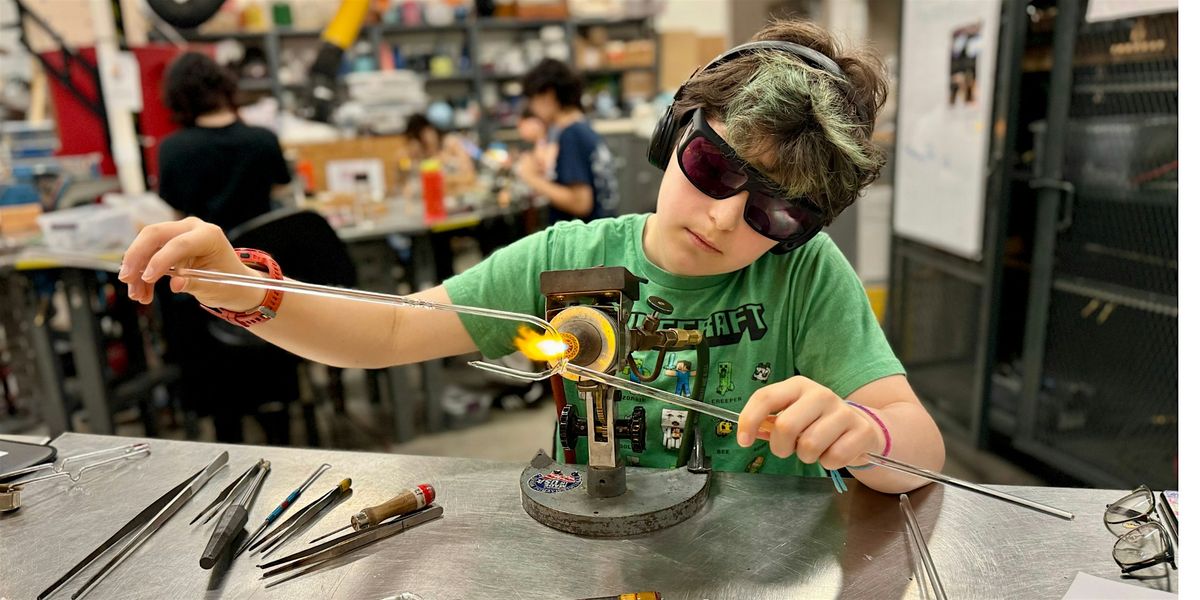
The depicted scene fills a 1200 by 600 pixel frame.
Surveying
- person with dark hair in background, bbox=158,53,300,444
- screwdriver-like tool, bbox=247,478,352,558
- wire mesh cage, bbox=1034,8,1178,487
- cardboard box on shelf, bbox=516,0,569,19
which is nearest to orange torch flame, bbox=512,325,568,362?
screwdriver-like tool, bbox=247,478,352,558

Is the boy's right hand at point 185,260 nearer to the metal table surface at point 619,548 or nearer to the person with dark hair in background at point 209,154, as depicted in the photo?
the metal table surface at point 619,548

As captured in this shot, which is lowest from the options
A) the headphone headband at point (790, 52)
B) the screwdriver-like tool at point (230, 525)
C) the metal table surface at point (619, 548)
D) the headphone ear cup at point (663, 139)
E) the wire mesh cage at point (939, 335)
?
the wire mesh cage at point (939, 335)

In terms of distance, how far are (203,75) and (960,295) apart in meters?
3.32

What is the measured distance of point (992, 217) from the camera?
9.38 feet

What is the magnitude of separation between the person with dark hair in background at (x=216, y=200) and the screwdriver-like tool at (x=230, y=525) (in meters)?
1.82

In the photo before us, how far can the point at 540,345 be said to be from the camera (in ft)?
3.11

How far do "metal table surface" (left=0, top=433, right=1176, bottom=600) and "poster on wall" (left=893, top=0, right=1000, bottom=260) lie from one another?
2.17m

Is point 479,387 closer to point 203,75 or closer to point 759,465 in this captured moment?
point 203,75

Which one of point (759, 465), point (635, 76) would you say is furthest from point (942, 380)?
point (635, 76)

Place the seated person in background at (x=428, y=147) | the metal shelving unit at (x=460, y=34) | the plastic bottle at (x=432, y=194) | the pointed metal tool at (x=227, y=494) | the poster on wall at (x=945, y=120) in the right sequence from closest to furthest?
the pointed metal tool at (x=227, y=494) < the poster on wall at (x=945, y=120) < the plastic bottle at (x=432, y=194) < the seated person in background at (x=428, y=147) < the metal shelving unit at (x=460, y=34)

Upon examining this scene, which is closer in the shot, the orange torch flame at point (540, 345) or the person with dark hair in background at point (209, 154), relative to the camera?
the orange torch flame at point (540, 345)

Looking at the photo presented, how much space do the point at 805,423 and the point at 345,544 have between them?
0.59m

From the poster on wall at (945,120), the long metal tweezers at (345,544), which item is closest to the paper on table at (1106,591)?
the long metal tweezers at (345,544)

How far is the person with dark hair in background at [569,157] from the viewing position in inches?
144
